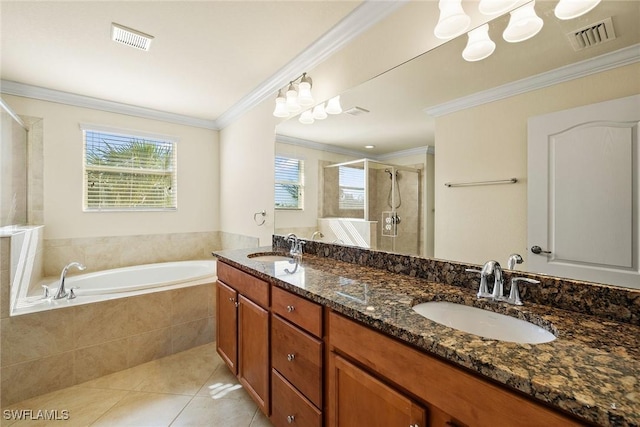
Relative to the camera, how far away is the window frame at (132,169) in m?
3.00

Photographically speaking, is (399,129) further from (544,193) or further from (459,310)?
(459,310)


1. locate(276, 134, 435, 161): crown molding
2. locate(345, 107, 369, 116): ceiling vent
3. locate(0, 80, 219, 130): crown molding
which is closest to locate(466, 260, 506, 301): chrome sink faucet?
locate(276, 134, 435, 161): crown molding

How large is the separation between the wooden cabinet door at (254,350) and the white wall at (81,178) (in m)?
2.22

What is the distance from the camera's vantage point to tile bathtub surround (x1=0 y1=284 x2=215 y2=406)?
188 cm

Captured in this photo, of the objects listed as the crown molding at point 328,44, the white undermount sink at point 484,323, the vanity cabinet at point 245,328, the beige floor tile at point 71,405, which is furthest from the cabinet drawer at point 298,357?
the crown molding at point 328,44

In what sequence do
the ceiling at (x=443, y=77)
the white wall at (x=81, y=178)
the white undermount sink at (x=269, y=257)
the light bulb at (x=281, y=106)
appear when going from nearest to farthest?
the ceiling at (x=443, y=77) → the white undermount sink at (x=269, y=257) → the light bulb at (x=281, y=106) → the white wall at (x=81, y=178)

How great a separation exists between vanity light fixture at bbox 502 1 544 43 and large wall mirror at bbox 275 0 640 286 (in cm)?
2

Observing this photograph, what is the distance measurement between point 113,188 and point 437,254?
135 inches

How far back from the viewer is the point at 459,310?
109cm

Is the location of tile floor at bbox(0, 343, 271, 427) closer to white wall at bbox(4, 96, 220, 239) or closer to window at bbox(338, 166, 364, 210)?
window at bbox(338, 166, 364, 210)

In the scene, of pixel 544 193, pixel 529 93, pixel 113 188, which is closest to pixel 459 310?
pixel 544 193

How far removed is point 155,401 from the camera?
1.89 meters

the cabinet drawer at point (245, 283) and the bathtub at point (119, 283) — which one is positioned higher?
the cabinet drawer at point (245, 283)

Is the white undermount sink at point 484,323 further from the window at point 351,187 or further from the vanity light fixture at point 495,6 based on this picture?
the vanity light fixture at point 495,6
